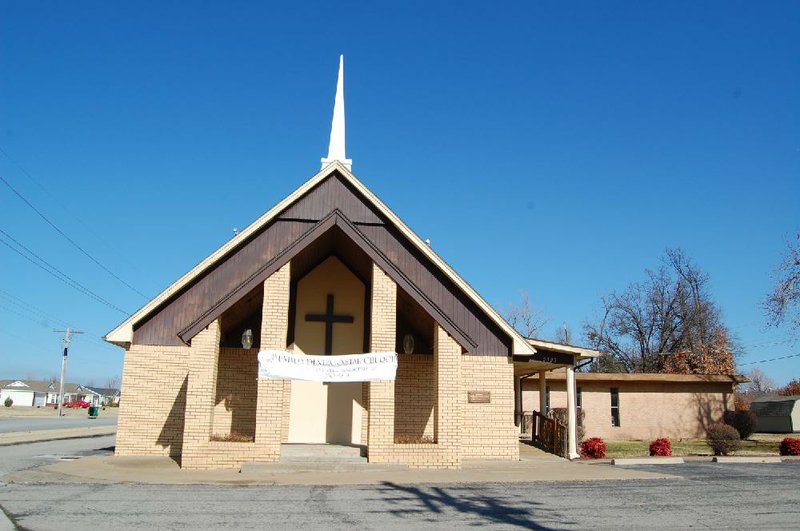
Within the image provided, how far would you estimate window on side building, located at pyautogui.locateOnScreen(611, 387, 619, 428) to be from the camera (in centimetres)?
2750

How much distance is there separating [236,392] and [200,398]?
135 inches

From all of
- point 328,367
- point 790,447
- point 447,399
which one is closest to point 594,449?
point 447,399

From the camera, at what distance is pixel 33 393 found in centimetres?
11519

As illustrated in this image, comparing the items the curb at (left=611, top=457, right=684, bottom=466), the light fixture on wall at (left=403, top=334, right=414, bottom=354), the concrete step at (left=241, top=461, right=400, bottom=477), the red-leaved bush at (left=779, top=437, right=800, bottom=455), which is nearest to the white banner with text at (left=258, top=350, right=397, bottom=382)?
the concrete step at (left=241, top=461, right=400, bottom=477)

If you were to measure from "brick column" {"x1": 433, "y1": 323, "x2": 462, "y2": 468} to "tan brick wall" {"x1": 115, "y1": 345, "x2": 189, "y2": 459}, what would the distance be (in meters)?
6.54

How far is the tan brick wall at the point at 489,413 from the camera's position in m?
16.8

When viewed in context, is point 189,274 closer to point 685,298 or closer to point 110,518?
point 110,518

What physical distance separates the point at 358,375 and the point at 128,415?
6.34 meters

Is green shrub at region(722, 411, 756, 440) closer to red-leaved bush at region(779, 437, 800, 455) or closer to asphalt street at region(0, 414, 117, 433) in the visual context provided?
red-leaved bush at region(779, 437, 800, 455)

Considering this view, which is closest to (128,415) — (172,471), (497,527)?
(172,471)

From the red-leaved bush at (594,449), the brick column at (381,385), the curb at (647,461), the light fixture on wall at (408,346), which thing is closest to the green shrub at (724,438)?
the curb at (647,461)

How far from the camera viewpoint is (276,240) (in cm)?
1633

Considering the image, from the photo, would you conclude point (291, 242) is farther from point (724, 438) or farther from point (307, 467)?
point (724, 438)

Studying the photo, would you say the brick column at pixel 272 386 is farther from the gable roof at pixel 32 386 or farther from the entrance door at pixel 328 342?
the gable roof at pixel 32 386
